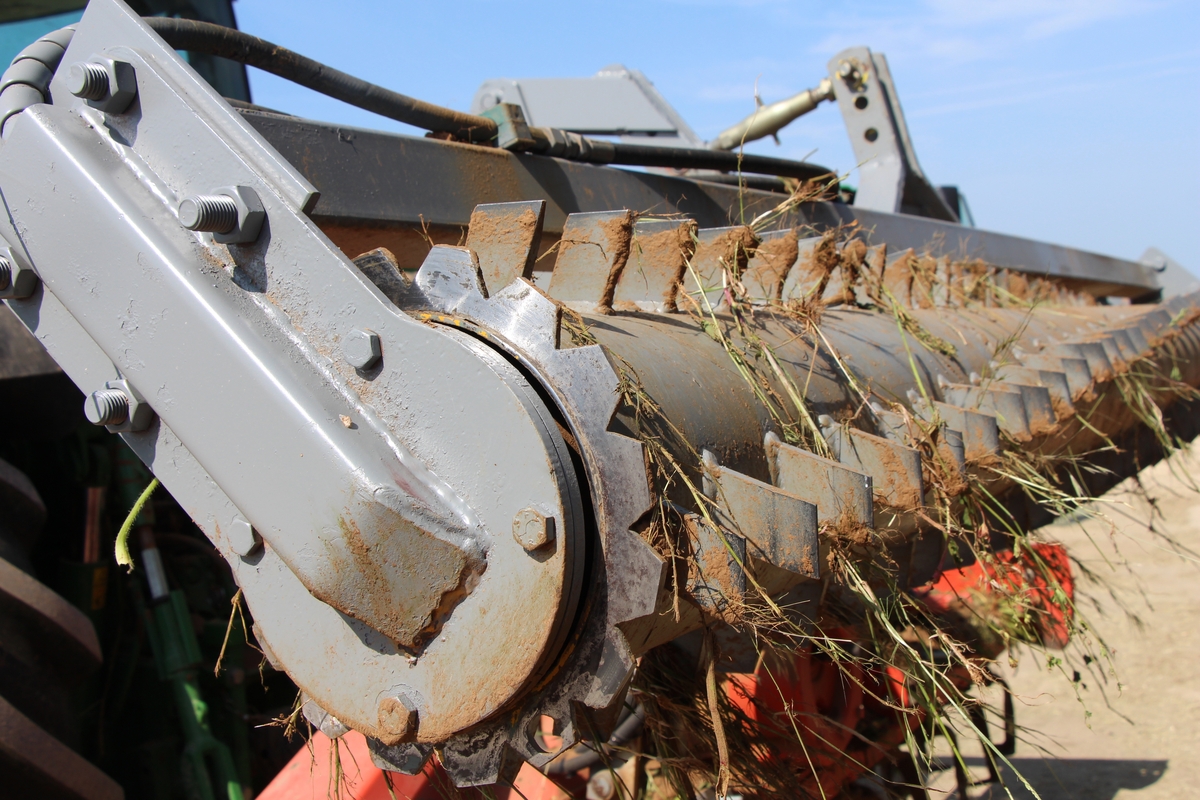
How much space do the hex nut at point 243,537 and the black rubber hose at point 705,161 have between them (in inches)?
45.4

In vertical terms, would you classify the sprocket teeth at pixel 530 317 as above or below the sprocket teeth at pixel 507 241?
below

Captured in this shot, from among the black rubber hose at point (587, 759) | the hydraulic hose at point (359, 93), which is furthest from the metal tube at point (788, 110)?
the black rubber hose at point (587, 759)

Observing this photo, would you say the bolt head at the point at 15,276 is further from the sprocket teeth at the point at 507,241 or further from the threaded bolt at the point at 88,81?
the sprocket teeth at the point at 507,241

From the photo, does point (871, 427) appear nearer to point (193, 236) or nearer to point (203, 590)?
point (193, 236)

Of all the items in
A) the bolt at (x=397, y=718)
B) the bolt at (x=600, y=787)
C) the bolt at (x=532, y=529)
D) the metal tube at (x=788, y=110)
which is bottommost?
the bolt at (x=600, y=787)

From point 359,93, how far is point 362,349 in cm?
79

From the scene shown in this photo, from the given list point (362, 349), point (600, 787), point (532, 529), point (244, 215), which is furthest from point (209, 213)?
point (600, 787)

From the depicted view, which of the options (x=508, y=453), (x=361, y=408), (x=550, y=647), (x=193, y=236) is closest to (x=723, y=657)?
(x=550, y=647)

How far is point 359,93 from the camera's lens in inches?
62.4

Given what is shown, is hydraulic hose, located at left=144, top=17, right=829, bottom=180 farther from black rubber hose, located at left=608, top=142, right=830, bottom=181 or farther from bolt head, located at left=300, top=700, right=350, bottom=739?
bolt head, located at left=300, top=700, right=350, bottom=739

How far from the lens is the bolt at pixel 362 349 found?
37.4 inches

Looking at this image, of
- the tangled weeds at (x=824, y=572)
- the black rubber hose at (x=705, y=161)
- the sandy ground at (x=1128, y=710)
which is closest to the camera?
the tangled weeds at (x=824, y=572)

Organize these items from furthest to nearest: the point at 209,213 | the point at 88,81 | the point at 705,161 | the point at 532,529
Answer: the point at 705,161, the point at 88,81, the point at 209,213, the point at 532,529

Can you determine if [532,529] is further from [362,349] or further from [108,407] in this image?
[108,407]
